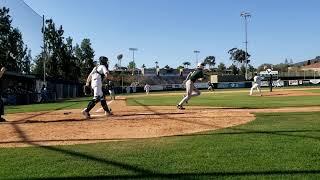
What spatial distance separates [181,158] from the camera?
6.90 m

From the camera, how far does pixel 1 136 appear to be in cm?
1041

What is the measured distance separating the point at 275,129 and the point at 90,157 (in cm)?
446

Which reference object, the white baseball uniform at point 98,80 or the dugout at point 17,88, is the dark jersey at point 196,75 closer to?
the white baseball uniform at point 98,80

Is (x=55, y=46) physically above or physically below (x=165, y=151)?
above

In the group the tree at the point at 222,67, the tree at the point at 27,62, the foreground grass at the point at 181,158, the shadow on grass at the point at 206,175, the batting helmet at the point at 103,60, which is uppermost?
the tree at the point at 222,67

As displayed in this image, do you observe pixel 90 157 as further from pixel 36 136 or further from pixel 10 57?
pixel 10 57

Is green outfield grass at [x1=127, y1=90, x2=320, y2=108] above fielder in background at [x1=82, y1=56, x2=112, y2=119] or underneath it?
underneath

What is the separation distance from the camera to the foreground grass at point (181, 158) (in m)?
5.98

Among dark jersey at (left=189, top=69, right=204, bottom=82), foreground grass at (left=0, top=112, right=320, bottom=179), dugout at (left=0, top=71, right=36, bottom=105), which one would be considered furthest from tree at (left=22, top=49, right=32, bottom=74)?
foreground grass at (left=0, top=112, right=320, bottom=179)

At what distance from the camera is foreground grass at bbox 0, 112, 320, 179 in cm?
598

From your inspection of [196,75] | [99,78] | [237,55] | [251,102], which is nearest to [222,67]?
[237,55]

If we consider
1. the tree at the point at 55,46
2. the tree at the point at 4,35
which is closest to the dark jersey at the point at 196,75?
the tree at the point at 4,35

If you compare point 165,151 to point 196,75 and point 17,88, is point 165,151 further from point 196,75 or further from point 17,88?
point 17,88

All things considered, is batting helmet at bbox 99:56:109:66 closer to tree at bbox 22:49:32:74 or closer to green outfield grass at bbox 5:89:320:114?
green outfield grass at bbox 5:89:320:114
